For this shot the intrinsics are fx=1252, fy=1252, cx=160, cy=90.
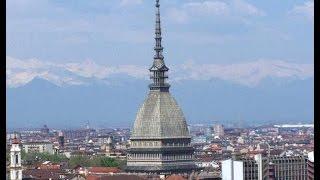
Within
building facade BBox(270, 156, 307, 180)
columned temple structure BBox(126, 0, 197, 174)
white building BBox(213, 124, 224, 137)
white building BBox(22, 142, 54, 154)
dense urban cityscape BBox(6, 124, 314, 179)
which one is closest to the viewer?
dense urban cityscape BBox(6, 124, 314, 179)

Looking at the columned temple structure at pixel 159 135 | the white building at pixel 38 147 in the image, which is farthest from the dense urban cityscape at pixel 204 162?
the columned temple structure at pixel 159 135

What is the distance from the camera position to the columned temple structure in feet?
104

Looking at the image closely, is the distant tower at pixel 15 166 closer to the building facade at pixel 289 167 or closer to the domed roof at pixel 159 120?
the building facade at pixel 289 167

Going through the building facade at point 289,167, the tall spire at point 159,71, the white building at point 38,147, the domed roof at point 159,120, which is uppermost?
the tall spire at point 159,71

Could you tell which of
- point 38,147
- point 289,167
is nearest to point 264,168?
point 289,167

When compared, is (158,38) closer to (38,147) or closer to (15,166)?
(38,147)

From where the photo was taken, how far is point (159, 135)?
107 feet

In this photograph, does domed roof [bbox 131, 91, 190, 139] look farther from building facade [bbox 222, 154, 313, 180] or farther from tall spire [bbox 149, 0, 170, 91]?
building facade [bbox 222, 154, 313, 180]

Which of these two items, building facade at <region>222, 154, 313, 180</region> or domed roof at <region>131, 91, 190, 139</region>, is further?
domed roof at <region>131, 91, 190, 139</region>

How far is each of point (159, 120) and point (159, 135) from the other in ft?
1.29

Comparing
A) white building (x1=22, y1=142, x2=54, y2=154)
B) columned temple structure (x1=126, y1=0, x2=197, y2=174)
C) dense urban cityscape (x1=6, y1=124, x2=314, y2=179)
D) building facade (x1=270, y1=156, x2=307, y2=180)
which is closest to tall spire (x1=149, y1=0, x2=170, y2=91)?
columned temple structure (x1=126, y1=0, x2=197, y2=174)

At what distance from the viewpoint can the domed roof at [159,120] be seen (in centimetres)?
3259
